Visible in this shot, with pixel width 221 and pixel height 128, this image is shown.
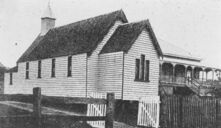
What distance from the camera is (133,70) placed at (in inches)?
1035

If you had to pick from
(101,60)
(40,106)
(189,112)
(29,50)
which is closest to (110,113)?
(40,106)

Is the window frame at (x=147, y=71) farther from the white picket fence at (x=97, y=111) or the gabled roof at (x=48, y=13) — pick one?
the gabled roof at (x=48, y=13)

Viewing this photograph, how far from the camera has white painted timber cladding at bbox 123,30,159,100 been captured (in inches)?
→ 1021

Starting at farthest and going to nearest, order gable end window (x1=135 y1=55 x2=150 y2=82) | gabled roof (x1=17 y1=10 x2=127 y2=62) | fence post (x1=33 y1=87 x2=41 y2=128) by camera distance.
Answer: gabled roof (x1=17 y1=10 x2=127 y2=62) < gable end window (x1=135 y1=55 x2=150 y2=82) < fence post (x1=33 y1=87 x2=41 y2=128)

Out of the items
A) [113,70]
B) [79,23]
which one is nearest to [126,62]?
[113,70]

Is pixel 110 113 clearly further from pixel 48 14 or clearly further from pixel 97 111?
pixel 48 14

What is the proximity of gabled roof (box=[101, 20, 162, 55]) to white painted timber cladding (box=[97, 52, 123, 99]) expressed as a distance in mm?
503

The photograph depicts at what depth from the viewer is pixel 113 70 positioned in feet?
87.2

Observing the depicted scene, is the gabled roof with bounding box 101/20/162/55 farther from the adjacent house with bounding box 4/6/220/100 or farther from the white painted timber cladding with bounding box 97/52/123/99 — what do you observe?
the white painted timber cladding with bounding box 97/52/123/99

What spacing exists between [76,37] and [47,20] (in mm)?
11430

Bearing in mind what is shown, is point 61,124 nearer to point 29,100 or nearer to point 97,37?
point 29,100

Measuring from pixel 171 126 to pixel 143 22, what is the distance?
12574 millimetres

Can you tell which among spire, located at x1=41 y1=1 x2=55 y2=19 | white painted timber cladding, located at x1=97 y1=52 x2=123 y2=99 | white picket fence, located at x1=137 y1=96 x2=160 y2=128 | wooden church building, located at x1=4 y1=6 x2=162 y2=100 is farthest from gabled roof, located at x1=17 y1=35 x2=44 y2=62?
white picket fence, located at x1=137 y1=96 x2=160 y2=128

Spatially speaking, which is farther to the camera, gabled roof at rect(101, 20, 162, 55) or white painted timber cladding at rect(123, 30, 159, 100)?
gabled roof at rect(101, 20, 162, 55)
